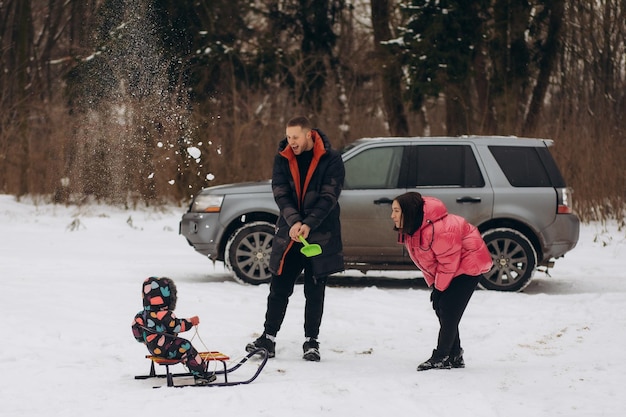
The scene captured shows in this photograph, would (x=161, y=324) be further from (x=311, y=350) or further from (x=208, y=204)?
(x=208, y=204)

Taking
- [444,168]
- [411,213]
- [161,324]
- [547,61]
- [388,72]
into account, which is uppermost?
[547,61]

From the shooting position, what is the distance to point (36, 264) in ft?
43.9

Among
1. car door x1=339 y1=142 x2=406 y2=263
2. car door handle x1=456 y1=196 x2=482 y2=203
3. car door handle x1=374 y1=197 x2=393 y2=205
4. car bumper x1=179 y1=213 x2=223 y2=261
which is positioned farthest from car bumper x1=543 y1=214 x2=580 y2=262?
car bumper x1=179 y1=213 x2=223 y2=261

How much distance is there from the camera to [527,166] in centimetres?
1184

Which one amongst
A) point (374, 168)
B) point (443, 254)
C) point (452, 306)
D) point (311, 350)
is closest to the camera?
point (443, 254)

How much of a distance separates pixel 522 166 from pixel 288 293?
4.87m

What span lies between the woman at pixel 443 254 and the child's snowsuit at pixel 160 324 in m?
1.60

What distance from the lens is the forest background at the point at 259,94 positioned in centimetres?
2128

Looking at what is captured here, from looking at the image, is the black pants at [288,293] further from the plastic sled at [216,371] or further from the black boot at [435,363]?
the black boot at [435,363]

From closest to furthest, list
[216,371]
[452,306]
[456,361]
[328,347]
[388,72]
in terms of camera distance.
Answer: [216,371] < [452,306] < [456,361] < [328,347] < [388,72]

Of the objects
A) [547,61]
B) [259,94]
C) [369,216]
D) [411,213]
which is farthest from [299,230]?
[259,94]

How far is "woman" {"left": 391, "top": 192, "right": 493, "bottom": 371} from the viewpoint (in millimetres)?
7078

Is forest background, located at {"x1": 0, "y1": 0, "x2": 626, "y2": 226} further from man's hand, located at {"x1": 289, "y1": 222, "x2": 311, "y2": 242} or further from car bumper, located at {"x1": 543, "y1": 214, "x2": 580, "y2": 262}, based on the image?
man's hand, located at {"x1": 289, "y1": 222, "x2": 311, "y2": 242}

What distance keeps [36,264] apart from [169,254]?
246cm
